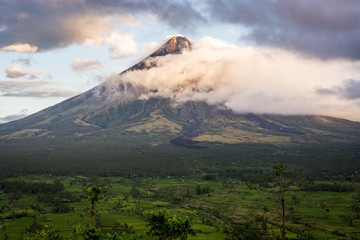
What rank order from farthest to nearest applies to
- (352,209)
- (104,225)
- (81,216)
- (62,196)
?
(62,196), (352,209), (81,216), (104,225)

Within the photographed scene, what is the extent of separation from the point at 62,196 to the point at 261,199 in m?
92.9

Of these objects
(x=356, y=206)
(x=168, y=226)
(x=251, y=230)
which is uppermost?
(x=168, y=226)

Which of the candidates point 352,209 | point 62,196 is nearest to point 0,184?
point 62,196

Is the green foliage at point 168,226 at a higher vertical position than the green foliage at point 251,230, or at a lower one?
higher

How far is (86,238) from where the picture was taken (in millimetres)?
44250

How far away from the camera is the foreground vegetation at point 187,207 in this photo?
91562 mm

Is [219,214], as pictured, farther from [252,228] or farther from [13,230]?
[13,230]

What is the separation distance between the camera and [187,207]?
12219 centimetres

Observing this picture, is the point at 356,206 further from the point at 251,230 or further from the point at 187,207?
the point at 187,207

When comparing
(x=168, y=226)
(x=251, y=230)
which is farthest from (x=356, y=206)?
(x=168, y=226)

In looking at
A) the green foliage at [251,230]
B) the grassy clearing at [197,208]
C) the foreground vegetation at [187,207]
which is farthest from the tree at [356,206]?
the green foliage at [251,230]

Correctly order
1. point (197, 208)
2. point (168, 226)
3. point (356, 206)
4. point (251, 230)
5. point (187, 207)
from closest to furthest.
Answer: point (168, 226) < point (251, 230) < point (356, 206) < point (197, 208) < point (187, 207)

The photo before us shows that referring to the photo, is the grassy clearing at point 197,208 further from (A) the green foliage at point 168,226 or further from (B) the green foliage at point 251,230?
(A) the green foliage at point 168,226

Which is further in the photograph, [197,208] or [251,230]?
[197,208]
